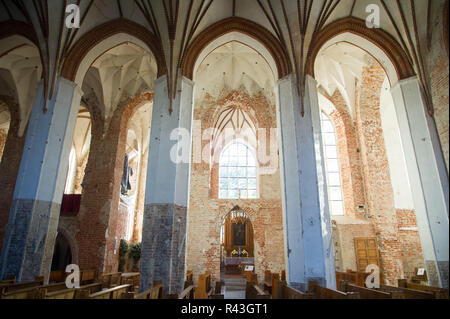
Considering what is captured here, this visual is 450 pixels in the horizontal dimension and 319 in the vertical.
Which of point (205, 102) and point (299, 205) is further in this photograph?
point (205, 102)

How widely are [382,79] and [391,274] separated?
28.1 ft

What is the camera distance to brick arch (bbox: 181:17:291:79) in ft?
30.7

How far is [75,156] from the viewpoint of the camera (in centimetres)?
1833

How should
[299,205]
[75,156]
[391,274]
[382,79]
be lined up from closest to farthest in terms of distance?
[299,205] < [391,274] < [382,79] < [75,156]

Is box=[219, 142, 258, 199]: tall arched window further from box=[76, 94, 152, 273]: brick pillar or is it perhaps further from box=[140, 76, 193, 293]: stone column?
box=[140, 76, 193, 293]: stone column

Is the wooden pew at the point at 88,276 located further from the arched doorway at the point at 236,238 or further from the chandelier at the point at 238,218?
the chandelier at the point at 238,218

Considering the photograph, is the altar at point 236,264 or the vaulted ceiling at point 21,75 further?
the altar at point 236,264

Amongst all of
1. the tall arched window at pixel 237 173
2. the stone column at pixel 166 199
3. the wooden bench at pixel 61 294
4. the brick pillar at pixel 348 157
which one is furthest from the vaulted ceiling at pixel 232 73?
the wooden bench at pixel 61 294

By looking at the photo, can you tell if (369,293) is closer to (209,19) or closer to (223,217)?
(223,217)

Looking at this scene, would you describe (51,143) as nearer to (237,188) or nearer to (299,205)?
(299,205)

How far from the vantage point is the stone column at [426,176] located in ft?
23.5

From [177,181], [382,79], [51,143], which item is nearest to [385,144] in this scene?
[382,79]

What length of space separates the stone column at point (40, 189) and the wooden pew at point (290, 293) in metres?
6.40

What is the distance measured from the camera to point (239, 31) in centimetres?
1003
